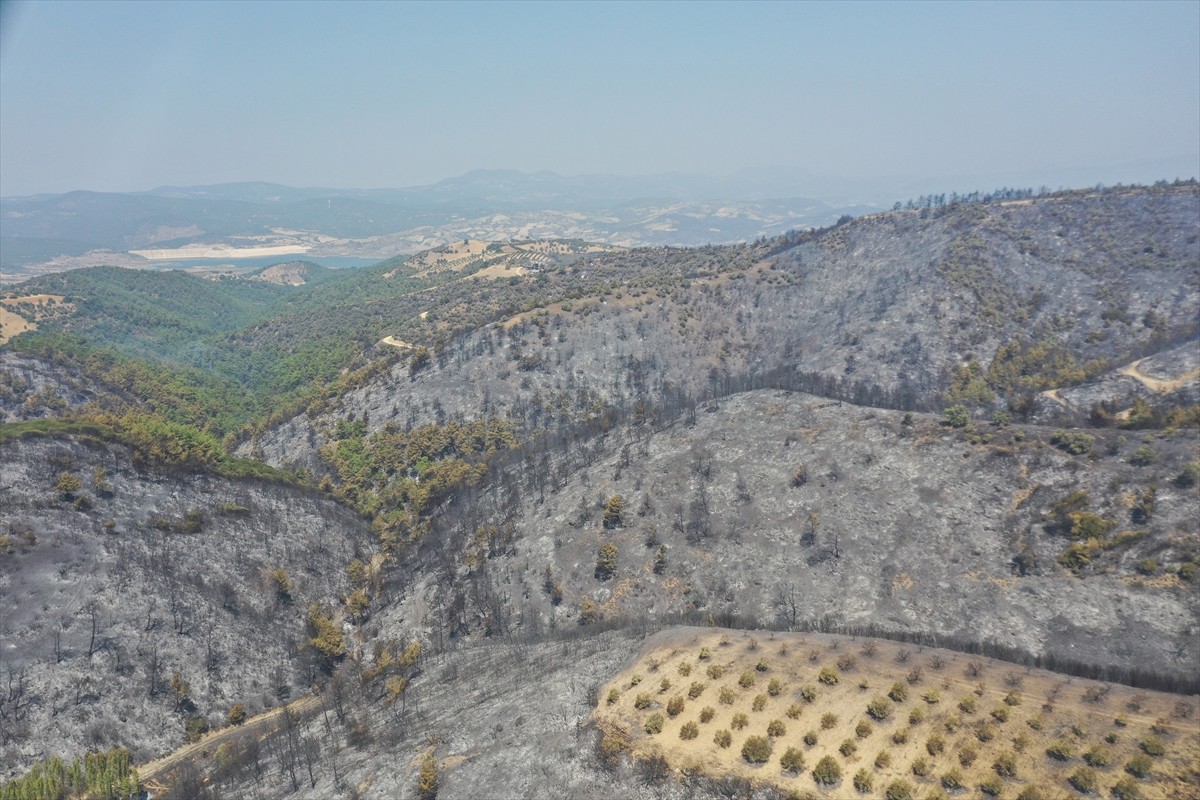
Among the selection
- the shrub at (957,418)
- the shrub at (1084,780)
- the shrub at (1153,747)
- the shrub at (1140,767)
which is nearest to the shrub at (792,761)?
the shrub at (1084,780)

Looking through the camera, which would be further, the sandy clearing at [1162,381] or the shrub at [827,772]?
the sandy clearing at [1162,381]

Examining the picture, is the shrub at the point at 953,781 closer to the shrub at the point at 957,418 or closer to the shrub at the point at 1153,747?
the shrub at the point at 1153,747

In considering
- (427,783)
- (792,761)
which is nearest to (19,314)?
(427,783)

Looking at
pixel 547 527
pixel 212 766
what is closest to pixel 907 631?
pixel 547 527

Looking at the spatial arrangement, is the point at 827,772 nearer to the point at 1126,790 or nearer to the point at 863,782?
the point at 863,782

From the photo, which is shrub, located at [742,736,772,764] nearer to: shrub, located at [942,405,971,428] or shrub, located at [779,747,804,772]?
shrub, located at [779,747,804,772]

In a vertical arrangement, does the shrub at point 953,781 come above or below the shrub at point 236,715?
above
